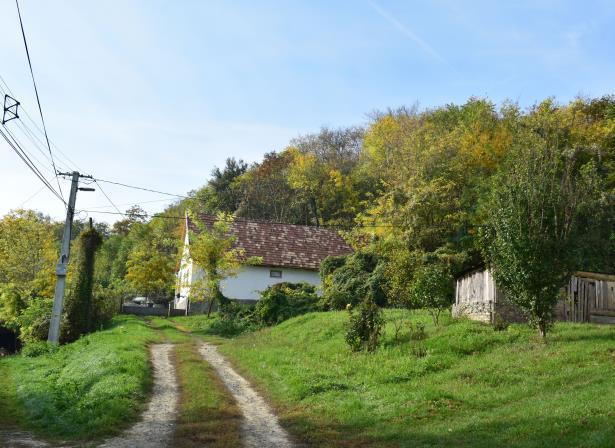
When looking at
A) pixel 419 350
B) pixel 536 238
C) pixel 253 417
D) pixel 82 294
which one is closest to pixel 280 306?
pixel 82 294

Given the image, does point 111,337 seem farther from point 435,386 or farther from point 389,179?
point 389,179

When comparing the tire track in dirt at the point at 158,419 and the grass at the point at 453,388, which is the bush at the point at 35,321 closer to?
the tire track in dirt at the point at 158,419

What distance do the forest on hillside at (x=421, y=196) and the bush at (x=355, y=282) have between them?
2.21ft

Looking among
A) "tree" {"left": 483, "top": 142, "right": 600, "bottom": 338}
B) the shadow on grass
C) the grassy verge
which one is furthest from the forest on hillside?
the shadow on grass

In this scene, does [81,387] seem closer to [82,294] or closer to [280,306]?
[82,294]

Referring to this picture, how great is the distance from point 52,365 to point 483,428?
1707 centimetres

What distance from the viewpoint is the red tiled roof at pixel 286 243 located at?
43256 mm

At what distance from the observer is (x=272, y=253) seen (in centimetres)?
4359

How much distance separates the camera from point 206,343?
27.1 metres

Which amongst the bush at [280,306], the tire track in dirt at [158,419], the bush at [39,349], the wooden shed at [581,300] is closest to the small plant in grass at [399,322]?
A: the wooden shed at [581,300]

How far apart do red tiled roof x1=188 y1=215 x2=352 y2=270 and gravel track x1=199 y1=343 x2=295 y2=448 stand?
2267 cm

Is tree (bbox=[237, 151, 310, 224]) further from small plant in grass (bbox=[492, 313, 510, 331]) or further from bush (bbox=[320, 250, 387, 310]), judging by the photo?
small plant in grass (bbox=[492, 313, 510, 331])

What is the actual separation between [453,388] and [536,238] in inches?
214

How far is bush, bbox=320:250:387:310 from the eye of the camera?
29.2 metres
